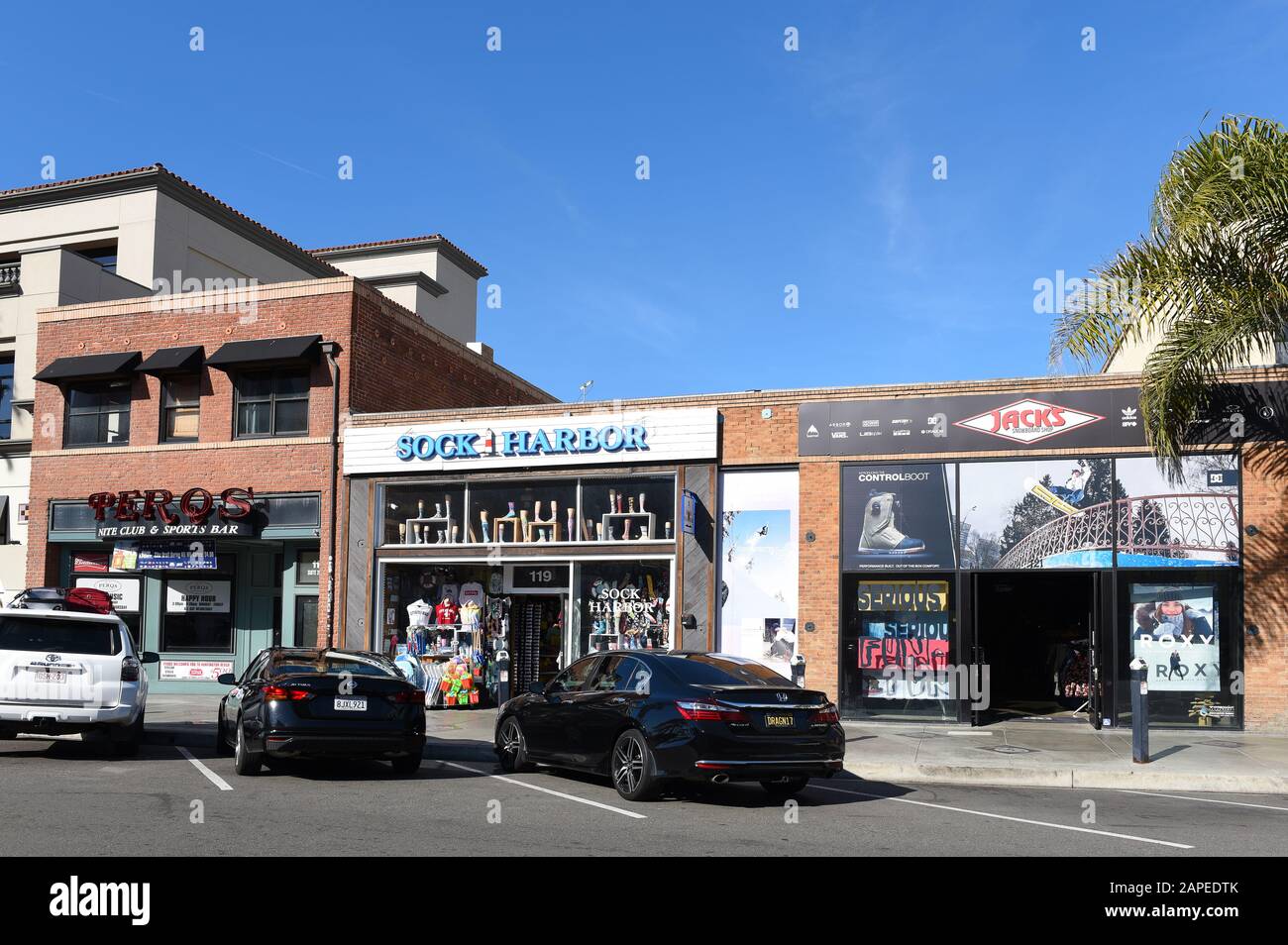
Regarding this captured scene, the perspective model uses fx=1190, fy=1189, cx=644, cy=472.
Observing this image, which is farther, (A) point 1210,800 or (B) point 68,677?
(B) point 68,677

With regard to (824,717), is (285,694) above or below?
above

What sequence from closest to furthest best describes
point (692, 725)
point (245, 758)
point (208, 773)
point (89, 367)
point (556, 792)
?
1. point (692, 725)
2. point (556, 792)
3. point (245, 758)
4. point (208, 773)
5. point (89, 367)

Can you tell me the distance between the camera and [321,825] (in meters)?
9.05

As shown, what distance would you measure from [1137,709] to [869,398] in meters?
6.92

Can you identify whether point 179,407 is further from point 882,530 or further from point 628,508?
point 882,530

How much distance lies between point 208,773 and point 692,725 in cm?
545

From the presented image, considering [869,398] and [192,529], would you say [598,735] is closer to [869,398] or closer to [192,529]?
[869,398]

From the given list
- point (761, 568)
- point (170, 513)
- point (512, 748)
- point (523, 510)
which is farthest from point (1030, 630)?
point (170, 513)

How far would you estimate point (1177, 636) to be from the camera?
17797mm

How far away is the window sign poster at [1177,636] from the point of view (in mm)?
17641

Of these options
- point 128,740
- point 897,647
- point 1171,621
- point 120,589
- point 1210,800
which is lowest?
point 1210,800
